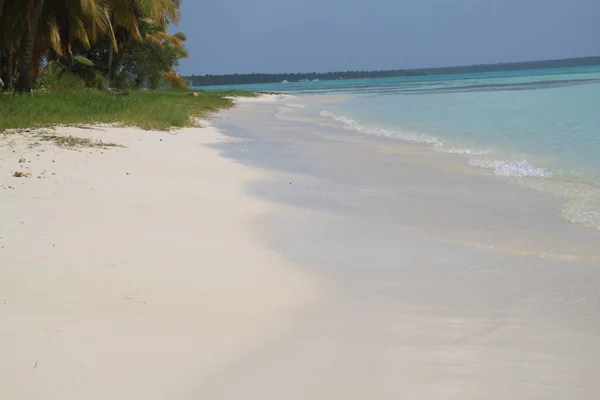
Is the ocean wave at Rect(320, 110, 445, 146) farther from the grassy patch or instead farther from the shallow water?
the grassy patch

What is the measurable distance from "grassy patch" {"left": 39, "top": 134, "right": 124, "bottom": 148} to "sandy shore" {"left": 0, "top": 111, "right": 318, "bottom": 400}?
171 cm

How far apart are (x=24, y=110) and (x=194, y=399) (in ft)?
35.3

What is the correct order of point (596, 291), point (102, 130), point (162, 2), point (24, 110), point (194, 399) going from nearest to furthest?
point (194, 399) < point (596, 291) < point (102, 130) < point (24, 110) < point (162, 2)

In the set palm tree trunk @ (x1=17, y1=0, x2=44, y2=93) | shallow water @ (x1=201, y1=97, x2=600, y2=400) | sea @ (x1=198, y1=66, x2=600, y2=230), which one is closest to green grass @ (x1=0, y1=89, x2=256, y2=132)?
palm tree trunk @ (x1=17, y1=0, x2=44, y2=93)

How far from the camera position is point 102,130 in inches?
423

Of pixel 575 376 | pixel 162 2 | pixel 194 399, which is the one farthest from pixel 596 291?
pixel 162 2

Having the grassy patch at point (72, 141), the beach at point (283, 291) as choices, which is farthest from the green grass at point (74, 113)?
the beach at point (283, 291)

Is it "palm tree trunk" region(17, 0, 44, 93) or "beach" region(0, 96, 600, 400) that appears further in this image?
"palm tree trunk" region(17, 0, 44, 93)

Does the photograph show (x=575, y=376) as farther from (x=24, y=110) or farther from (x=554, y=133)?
(x=554, y=133)

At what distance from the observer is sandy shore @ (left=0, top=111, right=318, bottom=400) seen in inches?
101

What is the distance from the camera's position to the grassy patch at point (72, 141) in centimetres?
848

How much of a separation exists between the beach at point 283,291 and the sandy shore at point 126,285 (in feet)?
0.04

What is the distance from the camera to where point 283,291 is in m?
3.81

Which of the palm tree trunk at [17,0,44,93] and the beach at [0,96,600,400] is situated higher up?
the palm tree trunk at [17,0,44,93]
